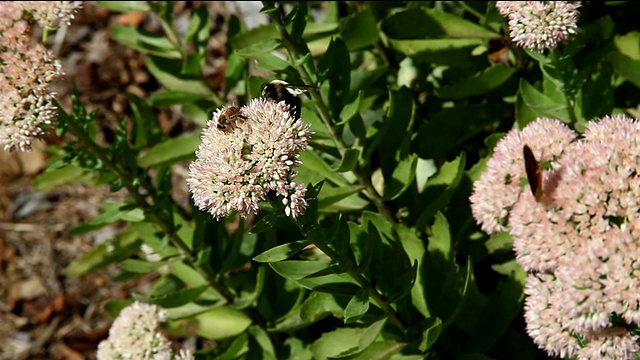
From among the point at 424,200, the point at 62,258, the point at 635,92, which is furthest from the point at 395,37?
the point at 62,258

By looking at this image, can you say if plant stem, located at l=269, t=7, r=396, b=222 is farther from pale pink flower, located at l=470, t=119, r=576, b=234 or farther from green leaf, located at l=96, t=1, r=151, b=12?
green leaf, located at l=96, t=1, r=151, b=12

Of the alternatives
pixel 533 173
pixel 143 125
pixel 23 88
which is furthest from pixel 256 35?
pixel 533 173

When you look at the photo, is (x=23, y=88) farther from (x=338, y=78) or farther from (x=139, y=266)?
(x=338, y=78)

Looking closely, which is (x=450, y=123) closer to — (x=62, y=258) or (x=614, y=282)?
(x=614, y=282)

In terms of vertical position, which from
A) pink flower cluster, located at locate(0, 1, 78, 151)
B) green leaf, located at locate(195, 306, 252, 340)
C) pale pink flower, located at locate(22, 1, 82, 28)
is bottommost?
green leaf, located at locate(195, 306, 252, 340)

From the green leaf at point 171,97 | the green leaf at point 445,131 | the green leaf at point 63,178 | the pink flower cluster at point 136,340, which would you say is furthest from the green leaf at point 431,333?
the green leaf at point 63,178

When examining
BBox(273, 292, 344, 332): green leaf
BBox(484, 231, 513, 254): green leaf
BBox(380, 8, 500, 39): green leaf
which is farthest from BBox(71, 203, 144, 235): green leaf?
BBox(484, 231, 513, 254): green leaf

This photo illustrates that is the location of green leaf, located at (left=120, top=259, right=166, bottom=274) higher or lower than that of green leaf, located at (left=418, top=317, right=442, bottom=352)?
higher
